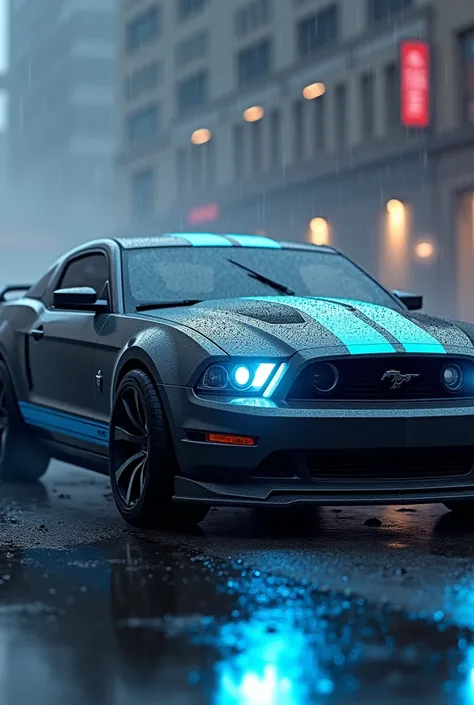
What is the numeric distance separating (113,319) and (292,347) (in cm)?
141

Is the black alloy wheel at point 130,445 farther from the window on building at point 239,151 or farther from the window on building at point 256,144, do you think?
the window on building at point 239,151

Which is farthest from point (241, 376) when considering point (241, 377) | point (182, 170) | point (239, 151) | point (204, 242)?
point (182, 170)

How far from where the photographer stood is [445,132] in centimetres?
3453

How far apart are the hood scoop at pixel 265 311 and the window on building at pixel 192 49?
149 ft

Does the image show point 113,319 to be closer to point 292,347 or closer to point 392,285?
point 292,347

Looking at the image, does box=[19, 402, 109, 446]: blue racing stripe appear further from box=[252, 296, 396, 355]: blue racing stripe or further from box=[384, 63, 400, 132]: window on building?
→ box=[384, 63, 400, 132]: window on building

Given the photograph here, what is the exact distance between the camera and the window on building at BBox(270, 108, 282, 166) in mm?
44344

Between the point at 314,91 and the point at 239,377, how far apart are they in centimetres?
3667

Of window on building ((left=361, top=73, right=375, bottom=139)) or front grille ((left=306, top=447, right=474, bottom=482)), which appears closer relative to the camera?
front grille ((left=306, top=447, right=474, bottom=482))

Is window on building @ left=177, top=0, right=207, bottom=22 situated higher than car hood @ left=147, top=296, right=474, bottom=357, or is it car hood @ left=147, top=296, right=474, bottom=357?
window on building @ left=177, top=0, right=207, bottom=22

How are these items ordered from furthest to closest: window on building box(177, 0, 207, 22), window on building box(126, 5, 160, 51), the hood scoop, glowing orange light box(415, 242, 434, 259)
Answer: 1. window on building box(126, 5, 160, 51)
2. window on building box(177, 0, 207, 22)
3. glowing orange light box(415, 242, 434, 259)
4. the hood scoop

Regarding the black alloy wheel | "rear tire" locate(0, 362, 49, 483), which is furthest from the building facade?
the black alloy wheel

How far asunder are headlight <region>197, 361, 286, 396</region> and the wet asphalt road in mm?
641

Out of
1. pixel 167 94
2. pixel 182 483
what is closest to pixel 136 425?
pixel 182 483
